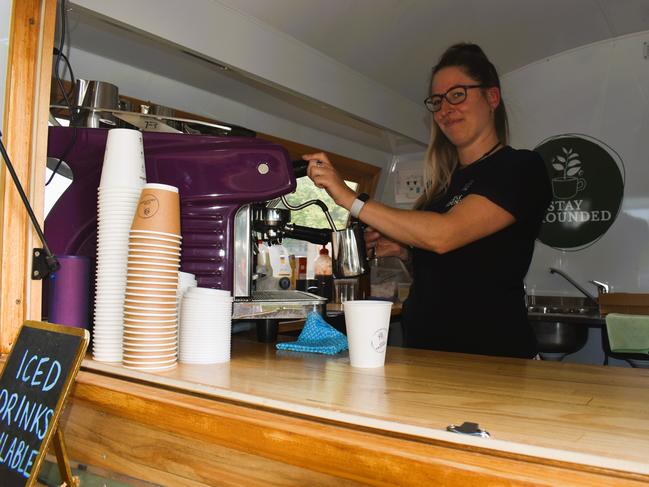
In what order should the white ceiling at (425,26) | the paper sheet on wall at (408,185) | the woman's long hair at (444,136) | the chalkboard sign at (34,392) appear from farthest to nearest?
the paper sheet on wall at (408,185), the white ceiling at (425,26), the woman's long hair at (444,136), the chalkboard sign at (34,392)

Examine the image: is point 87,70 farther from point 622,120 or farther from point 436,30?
point 622,120

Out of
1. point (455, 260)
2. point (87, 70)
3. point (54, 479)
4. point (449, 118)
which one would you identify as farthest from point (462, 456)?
point (87, 70)

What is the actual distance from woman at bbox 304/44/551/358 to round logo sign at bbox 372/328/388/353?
1.53 feet

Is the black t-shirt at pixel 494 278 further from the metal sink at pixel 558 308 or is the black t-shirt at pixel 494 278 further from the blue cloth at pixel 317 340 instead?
the metal sink at pixel 558 308

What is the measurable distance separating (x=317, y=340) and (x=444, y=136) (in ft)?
3.10

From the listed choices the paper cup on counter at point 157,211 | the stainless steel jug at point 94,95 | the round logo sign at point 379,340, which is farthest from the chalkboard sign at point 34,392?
the stainless steel jug at point 94,95

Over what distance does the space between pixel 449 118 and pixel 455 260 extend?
1.45 feet

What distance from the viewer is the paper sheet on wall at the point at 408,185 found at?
389 centimetres

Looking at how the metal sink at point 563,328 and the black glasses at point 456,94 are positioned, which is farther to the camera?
the metal sink at point 563,328

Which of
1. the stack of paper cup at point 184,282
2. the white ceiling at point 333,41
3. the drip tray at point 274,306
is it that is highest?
the white ceiling at point 333,41

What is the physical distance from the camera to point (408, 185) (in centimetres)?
394

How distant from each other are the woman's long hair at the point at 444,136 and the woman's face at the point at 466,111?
0.08 feet

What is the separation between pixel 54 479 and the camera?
36.5 inches

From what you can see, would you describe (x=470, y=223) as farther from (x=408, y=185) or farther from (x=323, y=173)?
(x=408, y=185)
